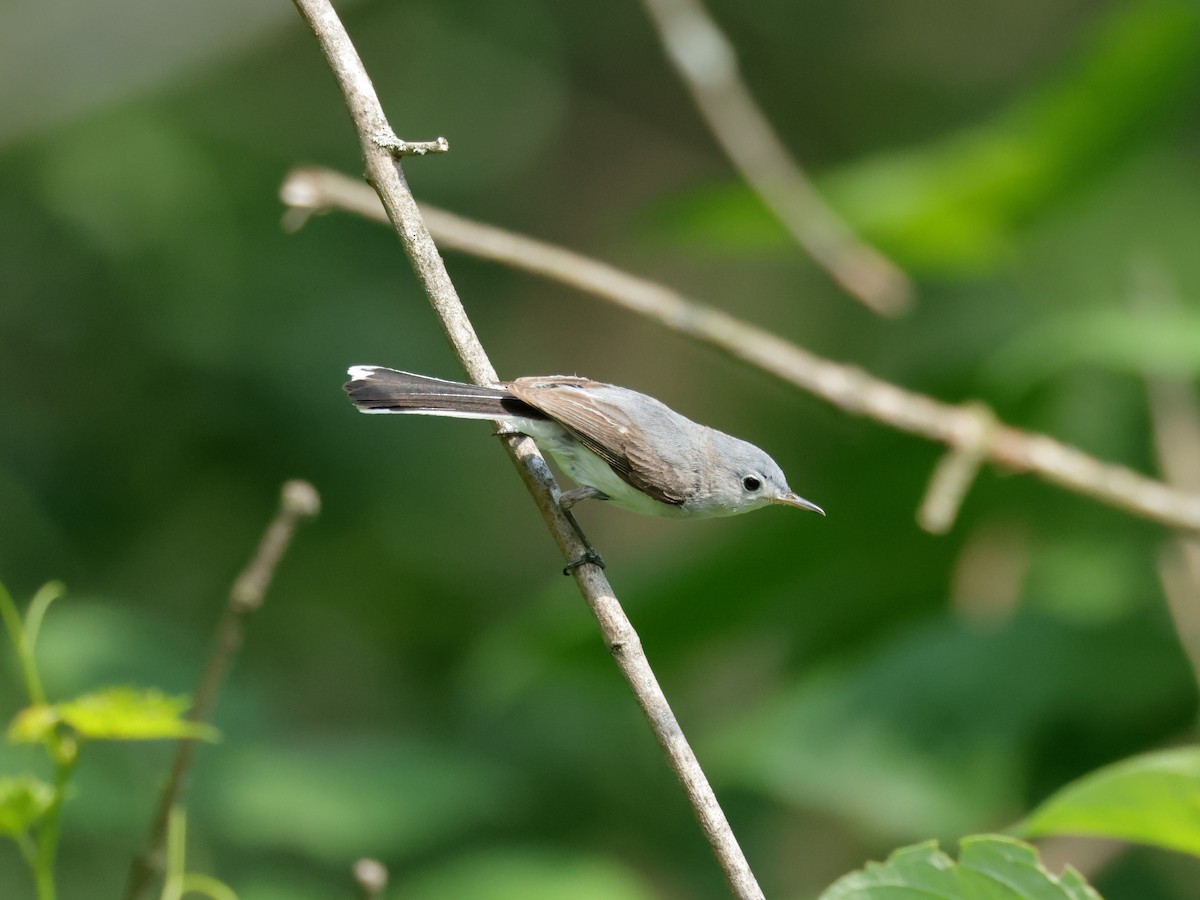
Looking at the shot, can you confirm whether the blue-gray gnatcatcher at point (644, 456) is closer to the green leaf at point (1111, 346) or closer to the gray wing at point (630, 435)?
the gray wing at point (630, 435)

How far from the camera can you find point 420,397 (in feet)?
10.2

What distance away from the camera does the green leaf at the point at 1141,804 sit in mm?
1875

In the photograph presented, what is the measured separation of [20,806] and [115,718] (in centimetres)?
24

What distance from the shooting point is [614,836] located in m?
5.43

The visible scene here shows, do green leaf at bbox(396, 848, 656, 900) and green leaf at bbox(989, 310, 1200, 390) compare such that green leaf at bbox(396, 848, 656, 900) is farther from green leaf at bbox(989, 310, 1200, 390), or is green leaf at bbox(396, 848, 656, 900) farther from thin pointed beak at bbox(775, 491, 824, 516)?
green leaf at bbox(989, 310, 1200, 390)

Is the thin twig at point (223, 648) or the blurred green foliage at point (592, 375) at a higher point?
the blurred green foliage at point (592, 375)

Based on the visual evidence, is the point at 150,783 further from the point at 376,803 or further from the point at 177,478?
the point at 177,478

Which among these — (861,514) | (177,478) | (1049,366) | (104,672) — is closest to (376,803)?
(104,672)

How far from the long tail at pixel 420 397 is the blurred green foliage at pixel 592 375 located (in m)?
1.31

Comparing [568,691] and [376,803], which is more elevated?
[568,691]

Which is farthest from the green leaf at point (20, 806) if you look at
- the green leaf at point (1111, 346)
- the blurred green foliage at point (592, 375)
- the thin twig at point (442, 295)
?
the green leaf at point (1111, 346)

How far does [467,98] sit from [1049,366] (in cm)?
871

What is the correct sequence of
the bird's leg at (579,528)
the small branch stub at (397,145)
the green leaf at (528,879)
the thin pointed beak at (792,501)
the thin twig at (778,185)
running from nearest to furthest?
1. the small branch stub at (397,145)
2. the bird's leg at (579,528)
3. the thin pointed beak at (792,501)
4. the green leaf at (528,879)
5. the thin twig at (778,185)

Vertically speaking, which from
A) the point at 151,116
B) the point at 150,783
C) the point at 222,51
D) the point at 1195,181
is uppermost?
the point at 151,116
